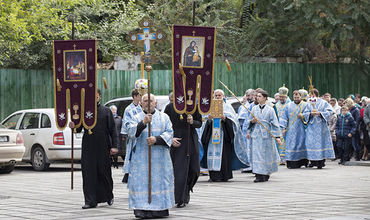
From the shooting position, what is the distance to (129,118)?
35.7 feet

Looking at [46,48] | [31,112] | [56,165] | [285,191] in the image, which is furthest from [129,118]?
[46,48]

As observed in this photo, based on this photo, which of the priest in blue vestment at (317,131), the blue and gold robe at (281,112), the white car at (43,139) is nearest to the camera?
the white car at (43,139)

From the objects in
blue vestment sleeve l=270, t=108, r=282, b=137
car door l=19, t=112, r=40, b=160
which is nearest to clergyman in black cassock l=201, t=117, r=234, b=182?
blue vestment sleeve l=270, t=108, r=282, b=137

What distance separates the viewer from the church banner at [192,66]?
1170cm

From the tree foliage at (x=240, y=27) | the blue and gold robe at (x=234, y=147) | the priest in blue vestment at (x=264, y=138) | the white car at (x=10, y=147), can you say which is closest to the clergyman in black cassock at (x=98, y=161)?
the blue and gold robe at (x=234, y=147)

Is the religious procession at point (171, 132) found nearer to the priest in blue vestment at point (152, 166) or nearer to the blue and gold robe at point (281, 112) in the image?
the priest in blue vestment at point (152, 166)

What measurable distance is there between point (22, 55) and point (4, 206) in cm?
1467

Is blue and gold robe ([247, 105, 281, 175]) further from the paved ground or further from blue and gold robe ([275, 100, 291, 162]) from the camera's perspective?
blue and gold robe ([275, 100, 291, 162])

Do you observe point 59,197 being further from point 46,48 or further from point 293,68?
point 293,68

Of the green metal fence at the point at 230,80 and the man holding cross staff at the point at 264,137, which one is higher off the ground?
the green metal fence at the point at 230,80

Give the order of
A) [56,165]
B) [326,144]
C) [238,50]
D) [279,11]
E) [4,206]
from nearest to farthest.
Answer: [4,206], [326,144], [56,165], [279,11], [238,50]

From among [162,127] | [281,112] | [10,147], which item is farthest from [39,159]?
[162,127]

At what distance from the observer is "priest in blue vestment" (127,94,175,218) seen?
1034cm

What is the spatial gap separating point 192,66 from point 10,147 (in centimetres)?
790
